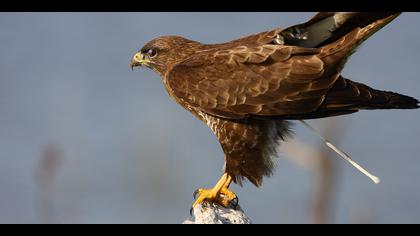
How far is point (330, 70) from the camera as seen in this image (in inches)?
308

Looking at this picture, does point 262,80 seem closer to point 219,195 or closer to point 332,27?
point 332,27

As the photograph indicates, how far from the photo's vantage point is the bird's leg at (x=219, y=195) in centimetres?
769

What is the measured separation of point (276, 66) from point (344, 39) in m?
0.62

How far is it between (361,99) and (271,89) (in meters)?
0.78

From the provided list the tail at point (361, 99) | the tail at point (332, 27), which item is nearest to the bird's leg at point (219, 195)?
the tail at point (361, 99)

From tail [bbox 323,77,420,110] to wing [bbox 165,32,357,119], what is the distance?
85 mm

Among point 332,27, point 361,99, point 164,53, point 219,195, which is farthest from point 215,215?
point 164,53

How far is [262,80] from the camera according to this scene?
7.96 metres

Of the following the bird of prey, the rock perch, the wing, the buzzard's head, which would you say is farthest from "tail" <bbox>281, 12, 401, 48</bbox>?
the rock perch

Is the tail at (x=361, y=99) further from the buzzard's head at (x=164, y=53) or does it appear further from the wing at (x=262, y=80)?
the buzzard's head at (x=164, y=53)

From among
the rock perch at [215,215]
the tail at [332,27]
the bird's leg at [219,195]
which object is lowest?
the bird's leg at [219,195]

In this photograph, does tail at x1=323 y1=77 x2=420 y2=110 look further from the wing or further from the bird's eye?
the bird's eye
